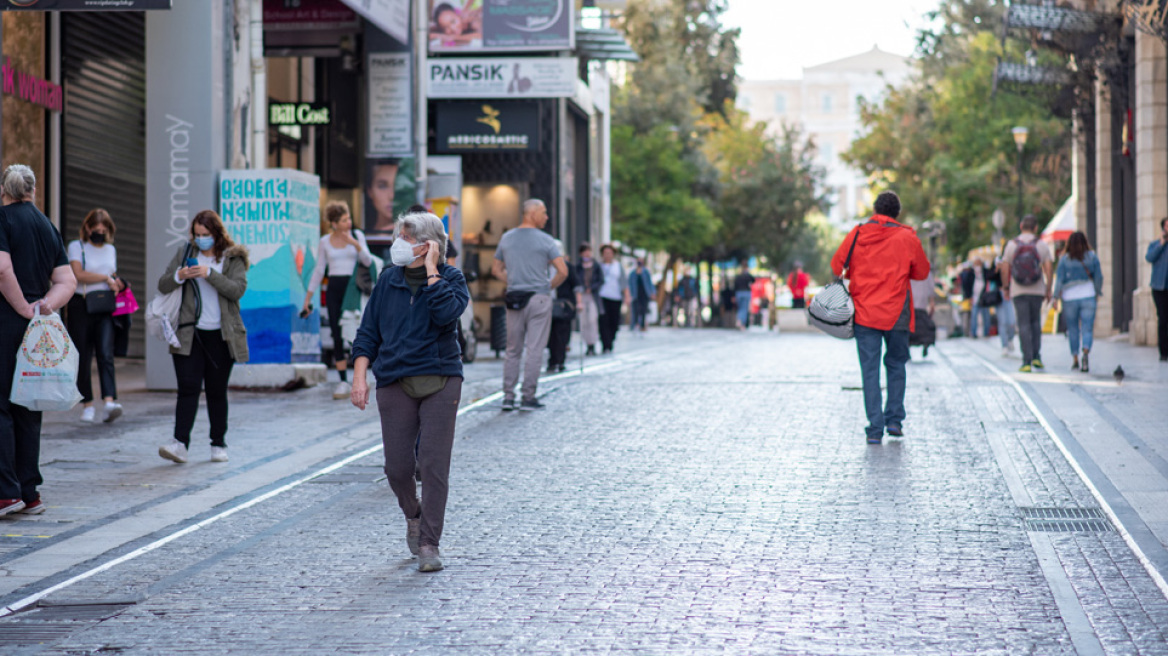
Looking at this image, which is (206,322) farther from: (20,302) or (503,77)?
(503,77)

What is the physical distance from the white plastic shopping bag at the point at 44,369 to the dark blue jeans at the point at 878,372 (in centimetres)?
547

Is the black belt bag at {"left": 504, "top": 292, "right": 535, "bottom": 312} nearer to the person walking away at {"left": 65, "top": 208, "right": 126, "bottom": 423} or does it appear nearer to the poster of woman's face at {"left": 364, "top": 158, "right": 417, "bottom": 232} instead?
the person walking away at {"left": 65, "top": 208, "right": 126, "bottom": 423}

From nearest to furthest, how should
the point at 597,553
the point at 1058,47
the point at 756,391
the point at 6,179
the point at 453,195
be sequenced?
the point at 597,553, the point at 6,179, the point at 756,391, the point at 453,195, the point at 1058,47

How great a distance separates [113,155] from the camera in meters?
20.7

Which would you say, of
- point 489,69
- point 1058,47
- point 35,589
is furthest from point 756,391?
point 1058,47

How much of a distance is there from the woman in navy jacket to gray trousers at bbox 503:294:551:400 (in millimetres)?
6409

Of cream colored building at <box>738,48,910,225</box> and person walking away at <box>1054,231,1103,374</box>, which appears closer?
person walking away at <box>1054,231,1103,374</box>

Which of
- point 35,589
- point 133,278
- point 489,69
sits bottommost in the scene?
point 35,589

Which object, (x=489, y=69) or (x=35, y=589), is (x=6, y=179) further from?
(x=489, y=69)

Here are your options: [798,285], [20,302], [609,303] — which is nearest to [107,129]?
[609,303]

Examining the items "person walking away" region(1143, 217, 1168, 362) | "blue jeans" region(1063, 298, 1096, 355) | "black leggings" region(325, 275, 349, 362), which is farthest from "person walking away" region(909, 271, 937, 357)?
"black leggings" region(325, 275, 349, 362)

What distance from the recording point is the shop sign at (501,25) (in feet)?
75.8

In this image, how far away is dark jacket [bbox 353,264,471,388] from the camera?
256 inches

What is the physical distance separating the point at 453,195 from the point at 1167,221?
1077cm
